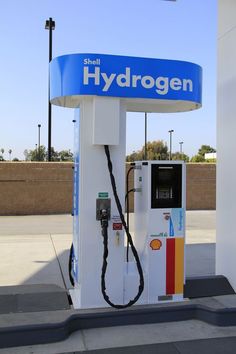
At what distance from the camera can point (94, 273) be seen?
4.92 m

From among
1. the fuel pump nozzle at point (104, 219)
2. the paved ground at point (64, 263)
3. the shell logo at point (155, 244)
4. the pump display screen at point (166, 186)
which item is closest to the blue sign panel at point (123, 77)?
the pump display screen at point (166, 186)

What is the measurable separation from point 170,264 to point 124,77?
2180 mm

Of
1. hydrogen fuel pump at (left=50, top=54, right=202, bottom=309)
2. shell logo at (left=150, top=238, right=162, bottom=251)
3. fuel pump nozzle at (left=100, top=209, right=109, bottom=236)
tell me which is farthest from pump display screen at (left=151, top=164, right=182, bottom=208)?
fuel pump nozzle at (left=100, top=209, right=109, bottom=236)

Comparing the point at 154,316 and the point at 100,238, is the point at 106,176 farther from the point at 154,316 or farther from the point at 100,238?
the point at 154,316

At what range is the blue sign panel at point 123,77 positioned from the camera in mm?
4664

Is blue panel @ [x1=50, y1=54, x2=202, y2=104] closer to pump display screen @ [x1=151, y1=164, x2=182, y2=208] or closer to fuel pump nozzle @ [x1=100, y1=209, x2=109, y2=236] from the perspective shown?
pump display screen @ [x1=151, y1=164, x2=182, y2=208]

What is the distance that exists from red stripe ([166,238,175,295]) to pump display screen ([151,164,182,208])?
0.43 meters

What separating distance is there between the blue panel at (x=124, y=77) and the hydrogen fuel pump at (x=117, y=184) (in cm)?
1

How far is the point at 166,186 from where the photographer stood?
5.11 m

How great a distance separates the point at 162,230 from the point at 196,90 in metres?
1.63

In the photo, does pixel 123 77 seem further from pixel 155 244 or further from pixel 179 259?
pixel 179 259

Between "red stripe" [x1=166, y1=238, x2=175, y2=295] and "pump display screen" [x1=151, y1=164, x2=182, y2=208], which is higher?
"pump display screen" [x1=151, y1=164, x2=182, y2=208]

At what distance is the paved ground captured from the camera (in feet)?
14.6

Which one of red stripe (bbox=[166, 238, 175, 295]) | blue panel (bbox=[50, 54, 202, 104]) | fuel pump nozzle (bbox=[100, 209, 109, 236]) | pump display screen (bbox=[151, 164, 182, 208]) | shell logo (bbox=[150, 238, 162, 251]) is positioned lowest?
red stripe (bbox=[166, 238, 175, 295])
